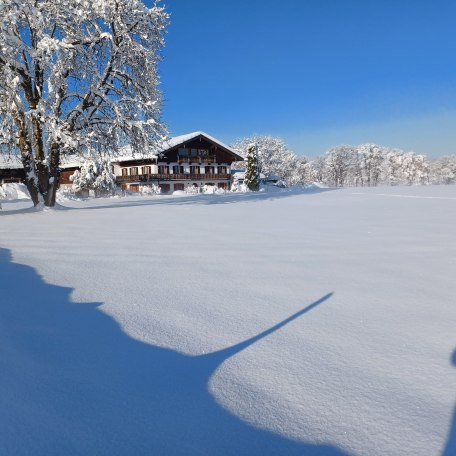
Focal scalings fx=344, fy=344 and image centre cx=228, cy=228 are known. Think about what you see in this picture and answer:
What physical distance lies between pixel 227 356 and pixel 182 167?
172 feet

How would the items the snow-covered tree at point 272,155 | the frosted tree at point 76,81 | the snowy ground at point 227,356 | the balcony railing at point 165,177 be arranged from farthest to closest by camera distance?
1. the snow-covered tree at point 272,155
2. the balcony railing at point 165,177
3. the frosted tree at point 76,81
4. the snowy ground at point 227,356

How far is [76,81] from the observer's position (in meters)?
15.1

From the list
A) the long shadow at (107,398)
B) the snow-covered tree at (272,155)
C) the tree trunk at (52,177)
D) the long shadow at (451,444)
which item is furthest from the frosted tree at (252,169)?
the long shadow at (451,444)

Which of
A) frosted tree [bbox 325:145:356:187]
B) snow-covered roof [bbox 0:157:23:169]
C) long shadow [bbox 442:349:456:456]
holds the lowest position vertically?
long shadow [bbox 442:349:456:456]

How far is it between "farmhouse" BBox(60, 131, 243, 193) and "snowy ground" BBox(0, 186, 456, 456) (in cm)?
4540

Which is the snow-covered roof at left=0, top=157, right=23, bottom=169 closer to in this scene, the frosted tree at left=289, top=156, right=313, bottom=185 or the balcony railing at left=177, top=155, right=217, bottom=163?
the balcony railing at left=177, top=155, right=217, bottom=163

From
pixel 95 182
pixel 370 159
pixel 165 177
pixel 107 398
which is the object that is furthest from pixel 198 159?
pixel 370 159

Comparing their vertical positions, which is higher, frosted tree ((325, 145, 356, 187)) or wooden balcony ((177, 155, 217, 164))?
frosted tree ((325, 145, 356, 187))

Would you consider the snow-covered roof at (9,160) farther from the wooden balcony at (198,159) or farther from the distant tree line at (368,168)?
the distant tree line at (368,168)

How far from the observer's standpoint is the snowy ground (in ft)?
6.48

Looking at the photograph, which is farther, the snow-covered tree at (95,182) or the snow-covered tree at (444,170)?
the snow-covered tree at (444,170)

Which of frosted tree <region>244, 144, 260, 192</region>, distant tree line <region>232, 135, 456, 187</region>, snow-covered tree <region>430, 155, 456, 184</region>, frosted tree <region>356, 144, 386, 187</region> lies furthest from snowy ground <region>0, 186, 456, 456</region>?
snow-covered tree <region>430, 155, 456, 184</region>

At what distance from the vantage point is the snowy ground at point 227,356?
1.97m

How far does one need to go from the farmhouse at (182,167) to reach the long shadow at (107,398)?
4706 centimetres
